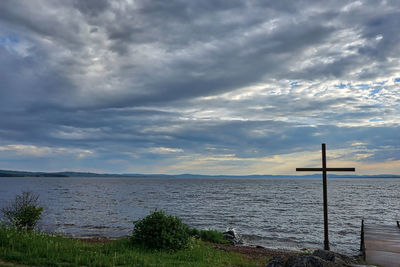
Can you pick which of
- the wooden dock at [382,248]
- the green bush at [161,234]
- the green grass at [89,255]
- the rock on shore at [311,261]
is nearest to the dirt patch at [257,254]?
the green grass at [89,255]

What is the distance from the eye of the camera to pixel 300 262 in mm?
9641

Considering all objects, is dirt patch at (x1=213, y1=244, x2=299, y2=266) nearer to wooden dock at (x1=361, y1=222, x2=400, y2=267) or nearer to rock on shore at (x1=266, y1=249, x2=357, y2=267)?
rock on shore at (x1=266, y1=249, x2=357, y2=267)

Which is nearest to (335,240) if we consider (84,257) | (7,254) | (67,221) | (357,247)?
(357,247)

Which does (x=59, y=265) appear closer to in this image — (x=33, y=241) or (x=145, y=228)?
(x=33, y=241)

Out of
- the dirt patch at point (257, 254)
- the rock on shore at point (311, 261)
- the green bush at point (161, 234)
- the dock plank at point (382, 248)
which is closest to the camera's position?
the rock on shore at point (311, 261)

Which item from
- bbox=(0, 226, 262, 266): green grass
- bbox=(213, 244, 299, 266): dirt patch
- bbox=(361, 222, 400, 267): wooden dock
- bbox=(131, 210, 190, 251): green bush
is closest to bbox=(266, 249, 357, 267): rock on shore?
bbox=(0, 226, 262, 266): green grass

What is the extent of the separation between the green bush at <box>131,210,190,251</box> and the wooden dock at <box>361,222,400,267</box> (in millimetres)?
9724

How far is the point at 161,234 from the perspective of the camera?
1240cm

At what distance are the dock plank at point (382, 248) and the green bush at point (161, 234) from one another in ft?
32.1

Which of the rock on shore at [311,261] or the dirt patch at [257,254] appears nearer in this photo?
the rock on shore at [311,261]

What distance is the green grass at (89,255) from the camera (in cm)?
913

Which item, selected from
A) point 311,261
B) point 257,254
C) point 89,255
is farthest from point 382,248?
point 89,255

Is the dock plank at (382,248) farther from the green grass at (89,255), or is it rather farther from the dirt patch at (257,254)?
the green grass at (89,255)

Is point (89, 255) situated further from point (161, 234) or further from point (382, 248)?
point (382, 248)
